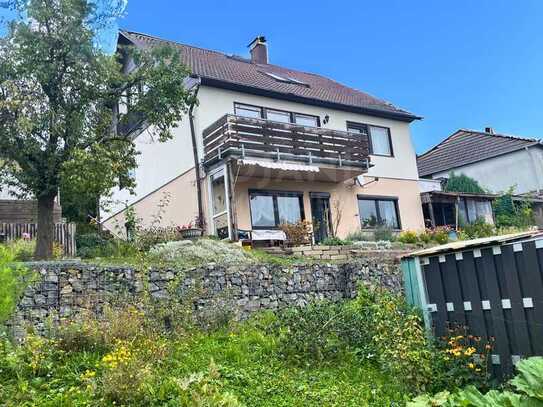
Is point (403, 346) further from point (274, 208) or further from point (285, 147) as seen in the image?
point (274, 208)

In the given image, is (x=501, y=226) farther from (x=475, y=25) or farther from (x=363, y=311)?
(x=363, y=311)

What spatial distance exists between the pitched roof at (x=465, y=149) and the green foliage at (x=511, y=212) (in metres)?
3.87

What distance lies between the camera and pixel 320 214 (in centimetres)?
2195

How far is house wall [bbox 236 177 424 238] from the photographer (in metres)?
19.9

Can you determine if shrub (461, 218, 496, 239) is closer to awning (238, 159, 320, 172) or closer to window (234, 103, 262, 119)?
awning (238, 159, 320, 172)

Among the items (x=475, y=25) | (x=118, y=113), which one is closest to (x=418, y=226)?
(x=475, y=25)

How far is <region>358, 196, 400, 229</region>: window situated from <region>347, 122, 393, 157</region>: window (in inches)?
91.6

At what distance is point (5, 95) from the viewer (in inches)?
527

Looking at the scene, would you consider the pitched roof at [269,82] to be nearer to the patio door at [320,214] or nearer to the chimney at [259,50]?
the chimney at [259,50]

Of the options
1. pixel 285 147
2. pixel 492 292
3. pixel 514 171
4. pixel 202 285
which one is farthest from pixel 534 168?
pixel 492 292

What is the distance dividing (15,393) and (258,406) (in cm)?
308

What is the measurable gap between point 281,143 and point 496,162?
63.5ft

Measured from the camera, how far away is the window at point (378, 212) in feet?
76.6

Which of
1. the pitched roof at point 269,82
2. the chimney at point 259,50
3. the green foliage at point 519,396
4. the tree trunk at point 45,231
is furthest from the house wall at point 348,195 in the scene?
the green foliage at point 519,396
